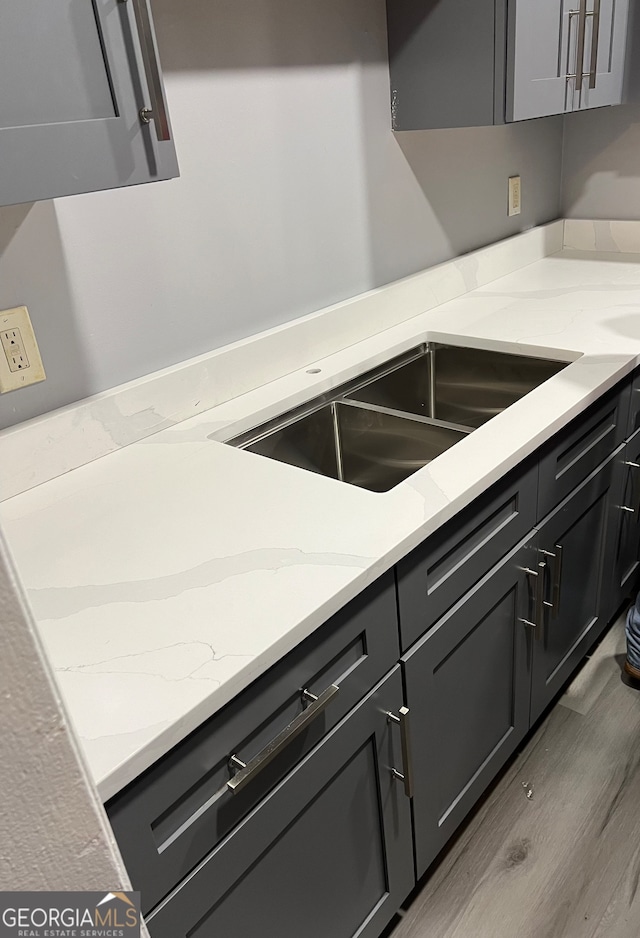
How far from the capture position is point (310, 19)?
1529 millimetres

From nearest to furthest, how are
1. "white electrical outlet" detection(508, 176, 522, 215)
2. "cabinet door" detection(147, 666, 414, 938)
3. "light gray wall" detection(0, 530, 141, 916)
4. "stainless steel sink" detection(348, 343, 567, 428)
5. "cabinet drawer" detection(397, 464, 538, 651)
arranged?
"light gray wall" detection(0, 530, 141, 916), "cabinet door" detection(147, 666, 414, 938), "cabinet drawer" detection(397, 464, 538, 651), "stainless steel sink" detection(348, 343, 567, 428), "white electrical outlet" detection(508, 176, 522, 215)

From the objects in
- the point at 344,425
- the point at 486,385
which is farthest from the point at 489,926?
the point at 486,385

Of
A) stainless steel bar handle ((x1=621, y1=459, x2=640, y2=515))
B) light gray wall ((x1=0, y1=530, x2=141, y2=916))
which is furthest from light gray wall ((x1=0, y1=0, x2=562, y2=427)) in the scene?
light gray wall ((x1=0, y1=530, x2=141, y2=916))

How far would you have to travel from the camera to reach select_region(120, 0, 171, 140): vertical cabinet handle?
91 cm

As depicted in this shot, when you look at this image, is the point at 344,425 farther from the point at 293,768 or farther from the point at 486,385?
the point at 293,768

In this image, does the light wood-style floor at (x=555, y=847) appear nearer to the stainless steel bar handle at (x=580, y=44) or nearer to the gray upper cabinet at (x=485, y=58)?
the gray upper cabinet at (x=485, y=58)

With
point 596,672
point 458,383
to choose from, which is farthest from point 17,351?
point 596,672

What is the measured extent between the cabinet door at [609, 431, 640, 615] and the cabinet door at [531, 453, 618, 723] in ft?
0.17

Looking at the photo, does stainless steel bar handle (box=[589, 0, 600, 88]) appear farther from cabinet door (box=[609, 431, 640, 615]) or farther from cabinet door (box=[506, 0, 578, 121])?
cabinet door (box=[609, 431, 640, 615])

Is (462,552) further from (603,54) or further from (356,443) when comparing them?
(603,54)

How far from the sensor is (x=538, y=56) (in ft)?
5.52

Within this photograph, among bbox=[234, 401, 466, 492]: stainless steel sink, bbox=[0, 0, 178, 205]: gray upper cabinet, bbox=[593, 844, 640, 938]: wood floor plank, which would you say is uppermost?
bbox=[0, 0, 178, 205]: gray upper cabinet

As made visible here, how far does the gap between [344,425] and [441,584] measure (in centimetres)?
55

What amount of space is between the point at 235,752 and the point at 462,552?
1.72 feet
